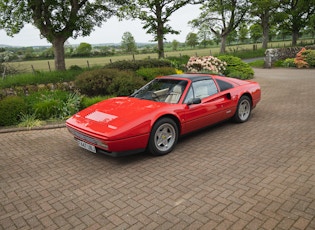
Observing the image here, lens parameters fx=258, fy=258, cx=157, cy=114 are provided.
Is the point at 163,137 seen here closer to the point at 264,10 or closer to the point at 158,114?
the point at 158,114

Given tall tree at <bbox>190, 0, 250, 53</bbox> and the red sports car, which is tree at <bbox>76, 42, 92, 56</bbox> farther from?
the red sports car

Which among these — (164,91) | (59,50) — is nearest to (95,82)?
(164,91)

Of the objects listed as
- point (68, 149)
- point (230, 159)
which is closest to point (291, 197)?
point (230, 159)

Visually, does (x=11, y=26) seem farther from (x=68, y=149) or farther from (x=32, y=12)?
(x=68, y=149)

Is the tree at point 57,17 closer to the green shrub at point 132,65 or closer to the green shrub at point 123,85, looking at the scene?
the green shrub at point 132,65

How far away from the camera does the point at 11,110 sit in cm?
687

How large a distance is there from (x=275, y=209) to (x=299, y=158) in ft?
5.51

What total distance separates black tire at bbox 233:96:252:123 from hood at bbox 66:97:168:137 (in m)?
2.31

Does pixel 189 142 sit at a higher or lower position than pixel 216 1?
lower

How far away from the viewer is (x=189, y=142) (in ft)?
17.3

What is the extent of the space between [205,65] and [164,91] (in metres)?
8.85

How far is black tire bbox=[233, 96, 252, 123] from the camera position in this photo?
6.22 m

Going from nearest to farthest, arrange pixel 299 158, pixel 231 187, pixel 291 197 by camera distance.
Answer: pixel 291 197
pixel 231 187
pixel 299 158

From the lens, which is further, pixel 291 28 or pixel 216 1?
pixel 291 28
